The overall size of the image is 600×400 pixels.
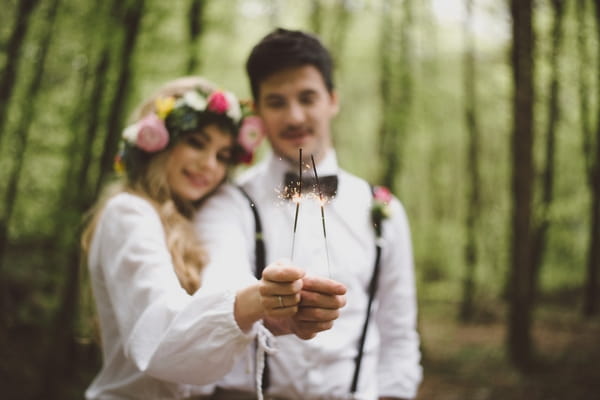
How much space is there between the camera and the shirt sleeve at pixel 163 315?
47.7 inches

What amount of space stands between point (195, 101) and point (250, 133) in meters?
0.30

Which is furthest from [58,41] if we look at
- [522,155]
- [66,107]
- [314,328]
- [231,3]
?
[522,155]

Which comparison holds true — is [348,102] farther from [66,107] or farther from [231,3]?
[66,107]

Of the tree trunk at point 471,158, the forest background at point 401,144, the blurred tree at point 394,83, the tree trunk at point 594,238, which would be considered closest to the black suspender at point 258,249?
the forest background at point 401,144

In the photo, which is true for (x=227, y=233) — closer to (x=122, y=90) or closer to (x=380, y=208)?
(x=380, y=208)

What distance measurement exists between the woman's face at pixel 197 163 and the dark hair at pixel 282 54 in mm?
357

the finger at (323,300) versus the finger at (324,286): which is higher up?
the finger at (324,286)

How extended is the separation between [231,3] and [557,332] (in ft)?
30.1

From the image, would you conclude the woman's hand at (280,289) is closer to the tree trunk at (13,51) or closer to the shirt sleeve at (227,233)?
the shirt sleeve at (227,233)

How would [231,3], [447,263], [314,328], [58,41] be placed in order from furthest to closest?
[447,263], [231,3], [58,41], [314,328]

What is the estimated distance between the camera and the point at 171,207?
1886 mm

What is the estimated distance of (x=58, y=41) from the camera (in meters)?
4.42

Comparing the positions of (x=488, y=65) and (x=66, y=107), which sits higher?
(x=488, y=65)

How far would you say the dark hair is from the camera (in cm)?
205
